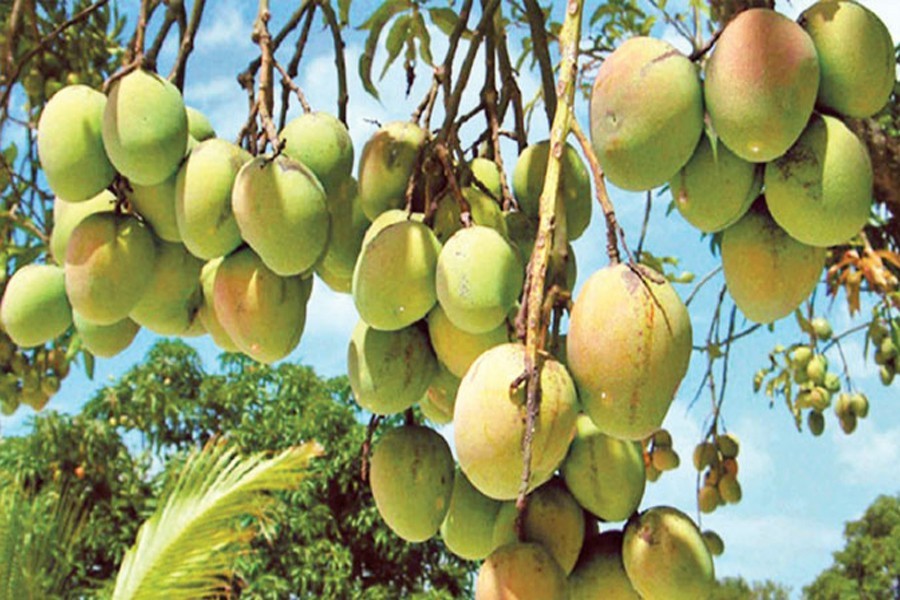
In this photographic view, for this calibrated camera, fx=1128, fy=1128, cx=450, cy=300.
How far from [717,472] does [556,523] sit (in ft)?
7.25

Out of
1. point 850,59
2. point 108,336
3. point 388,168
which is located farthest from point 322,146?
point 850,59

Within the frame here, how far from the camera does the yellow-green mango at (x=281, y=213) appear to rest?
0.75 meters

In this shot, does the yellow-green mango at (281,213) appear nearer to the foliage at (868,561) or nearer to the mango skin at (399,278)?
the mango skin at (399,278)

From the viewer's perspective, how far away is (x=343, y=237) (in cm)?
84

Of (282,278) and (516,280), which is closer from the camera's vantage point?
(516,280)

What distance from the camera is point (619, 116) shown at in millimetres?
644

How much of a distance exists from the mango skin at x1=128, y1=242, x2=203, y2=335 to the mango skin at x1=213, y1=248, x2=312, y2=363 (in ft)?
0.22

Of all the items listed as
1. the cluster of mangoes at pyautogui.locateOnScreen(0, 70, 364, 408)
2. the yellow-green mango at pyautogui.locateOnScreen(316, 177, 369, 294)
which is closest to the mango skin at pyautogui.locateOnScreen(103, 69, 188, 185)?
the cluster of mangoes at pyautogui.locateOnScreen(0, 70, 364, 408)

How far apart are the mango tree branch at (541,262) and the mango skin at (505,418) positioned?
0.01 m

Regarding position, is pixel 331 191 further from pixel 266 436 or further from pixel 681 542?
pixel 266 436

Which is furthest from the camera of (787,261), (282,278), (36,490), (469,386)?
(36,490)

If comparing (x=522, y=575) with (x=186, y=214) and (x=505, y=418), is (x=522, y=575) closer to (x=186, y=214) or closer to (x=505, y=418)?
(x=505, y=418)

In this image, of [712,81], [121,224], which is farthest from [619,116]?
[121,224]

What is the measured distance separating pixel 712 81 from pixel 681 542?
0.26 metres
